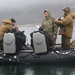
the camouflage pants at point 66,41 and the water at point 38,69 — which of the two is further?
the camouflage pants at point 66,41

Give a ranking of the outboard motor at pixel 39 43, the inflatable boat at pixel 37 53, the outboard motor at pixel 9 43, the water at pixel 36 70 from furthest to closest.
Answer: the outboard motor at pixel 9 43
the inflatable boat at pixel 37 53
the outboard motor at pixel 39 43
the water at pixel 36 70

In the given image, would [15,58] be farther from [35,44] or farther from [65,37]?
[65,37]

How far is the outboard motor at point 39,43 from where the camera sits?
14109 mm

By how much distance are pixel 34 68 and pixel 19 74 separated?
1.07 m

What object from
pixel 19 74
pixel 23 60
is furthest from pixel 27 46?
pixel 19 74

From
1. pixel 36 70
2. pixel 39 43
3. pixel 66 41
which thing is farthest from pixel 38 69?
pixel 66 41

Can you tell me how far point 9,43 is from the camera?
568 inches

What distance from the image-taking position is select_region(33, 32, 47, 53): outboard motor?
1411 centimetres

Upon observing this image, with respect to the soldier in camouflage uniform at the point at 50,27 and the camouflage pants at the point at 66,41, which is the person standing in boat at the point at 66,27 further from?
the soldier in camouflage uniform at the point at 50,27

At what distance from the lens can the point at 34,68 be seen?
1452 cm

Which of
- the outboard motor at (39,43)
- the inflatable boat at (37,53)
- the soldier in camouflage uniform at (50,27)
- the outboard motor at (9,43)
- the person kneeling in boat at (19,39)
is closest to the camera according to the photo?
the outboard motor at (39,43)

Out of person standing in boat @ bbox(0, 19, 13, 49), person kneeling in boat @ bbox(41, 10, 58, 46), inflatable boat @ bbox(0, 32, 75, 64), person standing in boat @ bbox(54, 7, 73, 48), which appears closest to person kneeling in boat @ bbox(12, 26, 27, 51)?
inflatable boat @ bbox(0, 32, 75, 64)

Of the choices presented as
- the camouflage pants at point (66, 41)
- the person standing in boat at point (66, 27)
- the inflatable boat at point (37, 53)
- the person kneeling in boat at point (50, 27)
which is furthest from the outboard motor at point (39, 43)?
the camouflage pants at point (66, 41)

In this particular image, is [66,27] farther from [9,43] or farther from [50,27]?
[9,43]
